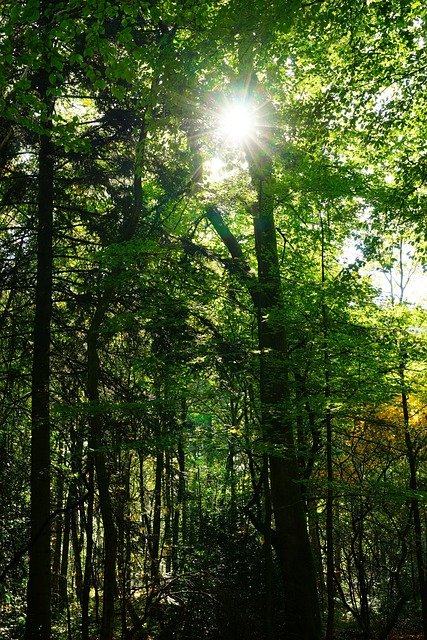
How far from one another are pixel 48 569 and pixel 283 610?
4.41m

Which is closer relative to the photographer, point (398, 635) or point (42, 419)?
point (42, 419)

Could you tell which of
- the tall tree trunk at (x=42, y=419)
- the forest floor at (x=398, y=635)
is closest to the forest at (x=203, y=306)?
the tall tree trunk at (x=42, y=419)

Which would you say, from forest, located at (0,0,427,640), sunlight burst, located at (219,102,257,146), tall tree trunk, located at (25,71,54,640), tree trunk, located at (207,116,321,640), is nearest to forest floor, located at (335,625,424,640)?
forest, located at (0,0,427,640)

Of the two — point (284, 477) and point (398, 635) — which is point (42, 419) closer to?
point (284, 477)

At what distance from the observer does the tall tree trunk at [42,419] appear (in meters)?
8.02

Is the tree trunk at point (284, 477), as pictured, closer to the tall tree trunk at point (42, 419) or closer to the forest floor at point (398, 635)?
the tall tree trunk at point (42, 419)

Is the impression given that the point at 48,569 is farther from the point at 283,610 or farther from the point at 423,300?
the point at 423,300

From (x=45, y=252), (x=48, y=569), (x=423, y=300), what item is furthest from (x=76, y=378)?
(x=423, y=300)

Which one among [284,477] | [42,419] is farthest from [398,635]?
[42,419]

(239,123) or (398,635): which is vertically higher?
(239,123)

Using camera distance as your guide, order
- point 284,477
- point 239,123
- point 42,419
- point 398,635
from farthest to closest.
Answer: point 398,635 → point 284,477 → point 239,123 → point 42,419

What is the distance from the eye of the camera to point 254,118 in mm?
7449

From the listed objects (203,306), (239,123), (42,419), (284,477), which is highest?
(239,123)

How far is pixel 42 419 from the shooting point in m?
7.41
